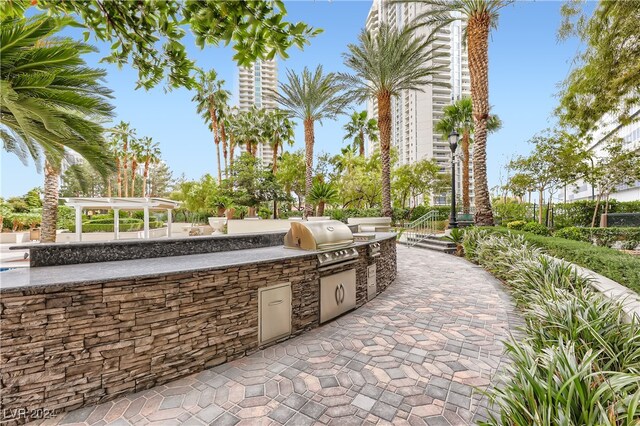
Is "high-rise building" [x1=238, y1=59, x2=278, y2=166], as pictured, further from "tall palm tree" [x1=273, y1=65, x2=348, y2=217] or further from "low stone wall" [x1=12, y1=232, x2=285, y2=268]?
"low stone wall" [x1=12, y1=232, x2=285, y2=268]

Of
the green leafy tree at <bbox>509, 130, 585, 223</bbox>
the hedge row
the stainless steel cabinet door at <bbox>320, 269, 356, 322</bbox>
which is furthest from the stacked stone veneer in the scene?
the green leafy tree at <bbox>509, 130, 585, 223</bbox>

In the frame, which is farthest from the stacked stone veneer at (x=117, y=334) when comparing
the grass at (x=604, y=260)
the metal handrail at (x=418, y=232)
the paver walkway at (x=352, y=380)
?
the metal handrail at (x=418, y=232)

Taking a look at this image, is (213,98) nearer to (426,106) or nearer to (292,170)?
(292,170)

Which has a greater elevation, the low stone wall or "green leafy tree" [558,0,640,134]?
"green leafy tree" [558,0,640,134]

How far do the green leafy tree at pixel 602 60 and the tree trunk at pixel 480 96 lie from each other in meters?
2.89

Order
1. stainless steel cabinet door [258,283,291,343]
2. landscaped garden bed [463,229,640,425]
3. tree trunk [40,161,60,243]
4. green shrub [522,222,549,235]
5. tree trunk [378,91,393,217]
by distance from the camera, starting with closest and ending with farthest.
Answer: landscaped garden bed [463,229,640,425]
stainless steel cabinet door [258,283,291,343]
tree trunk [40,161,60,243]
green shrub [522,222,549,235]
tree trunk [378,91,393,217]

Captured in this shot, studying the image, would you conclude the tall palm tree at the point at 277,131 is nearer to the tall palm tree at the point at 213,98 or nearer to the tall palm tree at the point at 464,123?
the tall palm tree at the point at 213,98

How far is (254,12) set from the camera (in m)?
1.82

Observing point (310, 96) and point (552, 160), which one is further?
point (310, 96)

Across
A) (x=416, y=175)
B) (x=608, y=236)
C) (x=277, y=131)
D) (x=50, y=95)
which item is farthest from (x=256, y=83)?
(x=608, y=236)

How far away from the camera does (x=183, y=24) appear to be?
195 centimetres

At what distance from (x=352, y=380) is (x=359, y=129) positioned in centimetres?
2950

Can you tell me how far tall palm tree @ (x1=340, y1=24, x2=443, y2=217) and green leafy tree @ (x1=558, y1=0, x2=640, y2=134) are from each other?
6.60 metres

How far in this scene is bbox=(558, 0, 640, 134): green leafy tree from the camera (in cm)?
596
